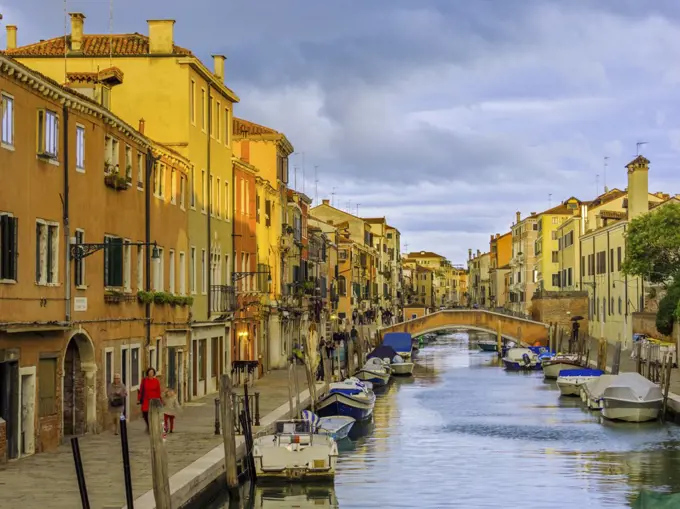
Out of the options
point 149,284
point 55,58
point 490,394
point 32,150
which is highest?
point 55,58

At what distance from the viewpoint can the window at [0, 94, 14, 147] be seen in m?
18.7

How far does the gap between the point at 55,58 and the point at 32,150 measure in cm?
1344

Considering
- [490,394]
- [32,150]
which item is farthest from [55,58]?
[490,394]

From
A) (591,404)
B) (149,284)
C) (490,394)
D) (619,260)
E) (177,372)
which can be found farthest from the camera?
(619,260)

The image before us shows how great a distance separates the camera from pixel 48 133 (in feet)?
68.5

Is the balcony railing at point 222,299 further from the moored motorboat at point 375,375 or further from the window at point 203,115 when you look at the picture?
the moored motorboat at point 375,375

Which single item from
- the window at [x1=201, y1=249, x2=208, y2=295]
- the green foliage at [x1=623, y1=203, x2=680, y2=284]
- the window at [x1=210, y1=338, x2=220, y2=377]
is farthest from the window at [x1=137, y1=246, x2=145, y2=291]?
the green foliage at [x1=623, y1=203, x2=680, y2=284]

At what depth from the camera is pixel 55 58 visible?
32812mm

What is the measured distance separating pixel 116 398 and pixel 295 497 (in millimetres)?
4653

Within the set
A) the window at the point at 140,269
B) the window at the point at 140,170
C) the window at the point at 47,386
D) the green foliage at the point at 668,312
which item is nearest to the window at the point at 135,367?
the window at the point at 140,269

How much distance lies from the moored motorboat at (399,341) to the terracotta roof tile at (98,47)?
47.4 m

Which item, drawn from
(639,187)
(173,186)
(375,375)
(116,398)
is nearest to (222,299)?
(173,186)

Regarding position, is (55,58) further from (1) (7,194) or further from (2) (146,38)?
(1) (7,194)

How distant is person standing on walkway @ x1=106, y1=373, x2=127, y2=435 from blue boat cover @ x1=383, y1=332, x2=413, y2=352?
5507 centimetres
